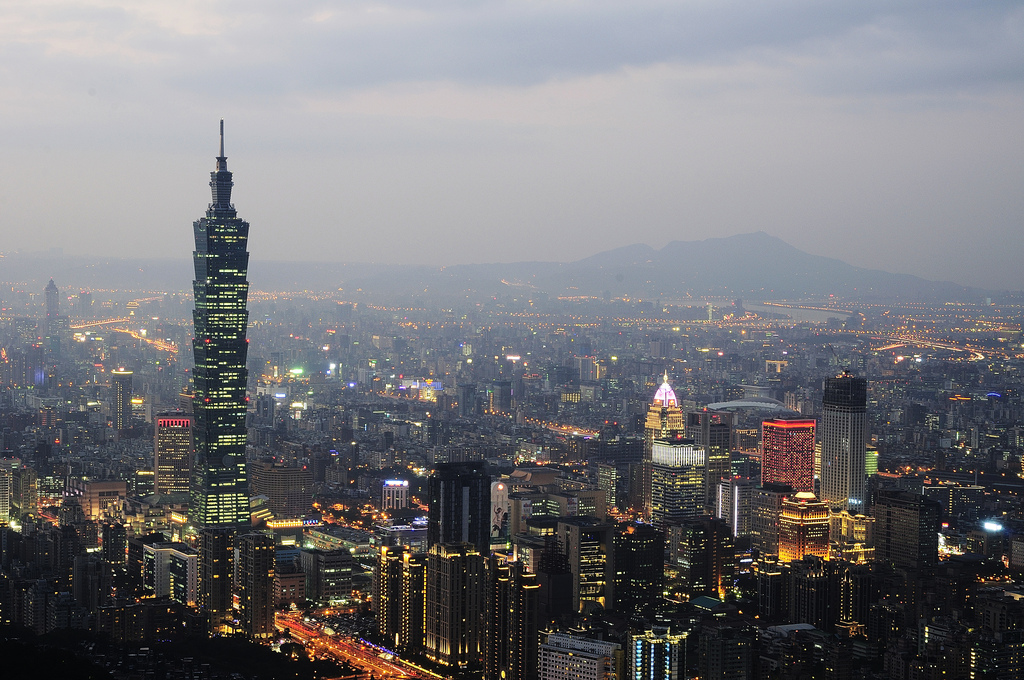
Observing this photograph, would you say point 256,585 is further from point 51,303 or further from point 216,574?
point 51,303

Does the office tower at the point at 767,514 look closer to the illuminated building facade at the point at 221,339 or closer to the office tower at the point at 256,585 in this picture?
the office tower at the point at 256,585

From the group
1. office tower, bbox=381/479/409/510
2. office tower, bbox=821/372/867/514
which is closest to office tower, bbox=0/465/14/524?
office tower, bbox=381/479/409/510

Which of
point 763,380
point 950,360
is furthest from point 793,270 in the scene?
point 950,360

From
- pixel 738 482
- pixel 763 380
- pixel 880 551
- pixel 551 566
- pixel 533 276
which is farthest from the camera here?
pixel 533 276

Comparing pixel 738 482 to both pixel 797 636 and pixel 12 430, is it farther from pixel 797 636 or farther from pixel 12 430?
pixel 12 430

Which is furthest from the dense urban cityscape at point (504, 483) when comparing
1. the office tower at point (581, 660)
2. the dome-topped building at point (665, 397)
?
the dome-topped building at point (665, 397)

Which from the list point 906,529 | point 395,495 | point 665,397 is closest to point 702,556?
point 906,529
